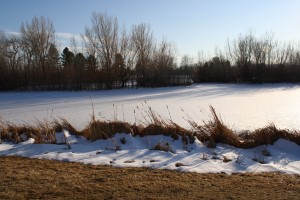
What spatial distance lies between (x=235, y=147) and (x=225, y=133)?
444 millimetres

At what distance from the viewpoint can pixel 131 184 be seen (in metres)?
4.25

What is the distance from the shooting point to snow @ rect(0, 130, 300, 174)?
5.35 meters

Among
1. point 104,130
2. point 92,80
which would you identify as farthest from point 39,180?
point 92,80

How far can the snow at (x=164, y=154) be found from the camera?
5348 millimetres

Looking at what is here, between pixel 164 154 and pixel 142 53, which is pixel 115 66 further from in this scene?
pixel 164 154

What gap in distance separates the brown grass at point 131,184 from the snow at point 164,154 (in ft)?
1.30

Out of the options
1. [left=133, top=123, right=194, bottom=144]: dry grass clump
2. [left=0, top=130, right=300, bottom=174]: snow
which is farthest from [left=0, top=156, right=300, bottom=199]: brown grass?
[left=133, top=123, right=194, bottom=144]: dry grass clump

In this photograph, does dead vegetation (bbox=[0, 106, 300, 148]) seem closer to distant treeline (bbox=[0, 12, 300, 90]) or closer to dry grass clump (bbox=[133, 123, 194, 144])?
dry grass clump (bbox=[133, 123, 194, 144])

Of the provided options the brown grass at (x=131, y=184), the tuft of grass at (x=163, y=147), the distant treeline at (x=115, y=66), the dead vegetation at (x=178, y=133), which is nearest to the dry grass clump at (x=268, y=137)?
the dead vegetation at (x=178, y=133)

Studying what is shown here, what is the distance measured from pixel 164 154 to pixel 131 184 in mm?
1899

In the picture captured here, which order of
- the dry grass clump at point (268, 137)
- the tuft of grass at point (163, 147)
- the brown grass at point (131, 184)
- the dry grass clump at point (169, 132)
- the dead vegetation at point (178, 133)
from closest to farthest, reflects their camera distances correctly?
the brown grass at point (131, 184) < the tuft of grass at point (163, 147) < the dry grass clump at point (268, 137) < the dead vegetation at point (178, 133) < the dry grass clump at point (169, 132)

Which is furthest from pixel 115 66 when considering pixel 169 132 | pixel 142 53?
pixel 169 132

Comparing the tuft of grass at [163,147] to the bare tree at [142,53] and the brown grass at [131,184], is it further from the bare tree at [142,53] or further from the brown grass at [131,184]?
the bare tree at [142,53]

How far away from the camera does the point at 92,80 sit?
96.6ft
